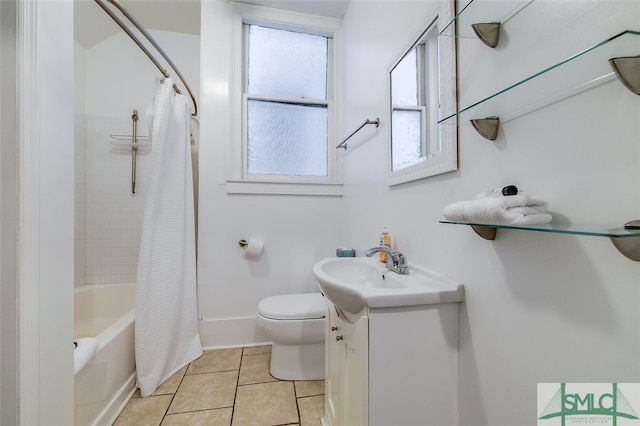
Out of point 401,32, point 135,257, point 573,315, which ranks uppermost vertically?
point 401,32

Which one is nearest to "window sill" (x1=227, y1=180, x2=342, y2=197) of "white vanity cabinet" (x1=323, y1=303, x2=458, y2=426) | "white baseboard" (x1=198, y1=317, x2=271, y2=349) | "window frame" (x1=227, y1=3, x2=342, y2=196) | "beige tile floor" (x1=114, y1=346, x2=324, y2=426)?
"window frame" (x1=227, y1=3, x2=342, y2=196)

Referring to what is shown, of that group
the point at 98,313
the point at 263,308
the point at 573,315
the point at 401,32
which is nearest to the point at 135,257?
the point at 98,313

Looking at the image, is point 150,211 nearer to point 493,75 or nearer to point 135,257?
point 135,257

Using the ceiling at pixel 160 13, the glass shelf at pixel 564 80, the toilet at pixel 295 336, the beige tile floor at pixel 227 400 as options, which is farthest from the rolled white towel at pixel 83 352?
the ceiling at pixel 160 13

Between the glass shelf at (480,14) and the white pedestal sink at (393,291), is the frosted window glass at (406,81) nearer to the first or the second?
the glass shelf at (480,14)

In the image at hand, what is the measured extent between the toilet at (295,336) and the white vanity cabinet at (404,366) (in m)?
0.64

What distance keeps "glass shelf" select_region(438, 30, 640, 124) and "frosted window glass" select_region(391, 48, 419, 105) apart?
17.8 inches

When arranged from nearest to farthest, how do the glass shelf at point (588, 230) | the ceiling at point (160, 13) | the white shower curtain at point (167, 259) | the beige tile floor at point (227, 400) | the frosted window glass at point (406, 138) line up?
1. the glass shelf at point (588, 230)
2. the frosted window glass at point (406, 138)
3. the beige tile floor at point (227, 400)
4. the white shower curtain at point (167, 259)
5. the ceiling at point (160, 13)

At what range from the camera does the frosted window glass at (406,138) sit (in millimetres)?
1088

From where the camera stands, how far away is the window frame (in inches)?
77.3

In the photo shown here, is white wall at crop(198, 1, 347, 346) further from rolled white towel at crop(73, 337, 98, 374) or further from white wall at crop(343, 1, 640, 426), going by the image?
white wall at crop(343, 1, 640, 426)

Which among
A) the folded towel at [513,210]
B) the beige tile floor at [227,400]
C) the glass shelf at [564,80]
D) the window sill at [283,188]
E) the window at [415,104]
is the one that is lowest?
the beige tile floor at [227,400]

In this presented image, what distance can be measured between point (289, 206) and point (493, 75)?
61.7 inches

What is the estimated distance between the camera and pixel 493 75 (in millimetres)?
716
